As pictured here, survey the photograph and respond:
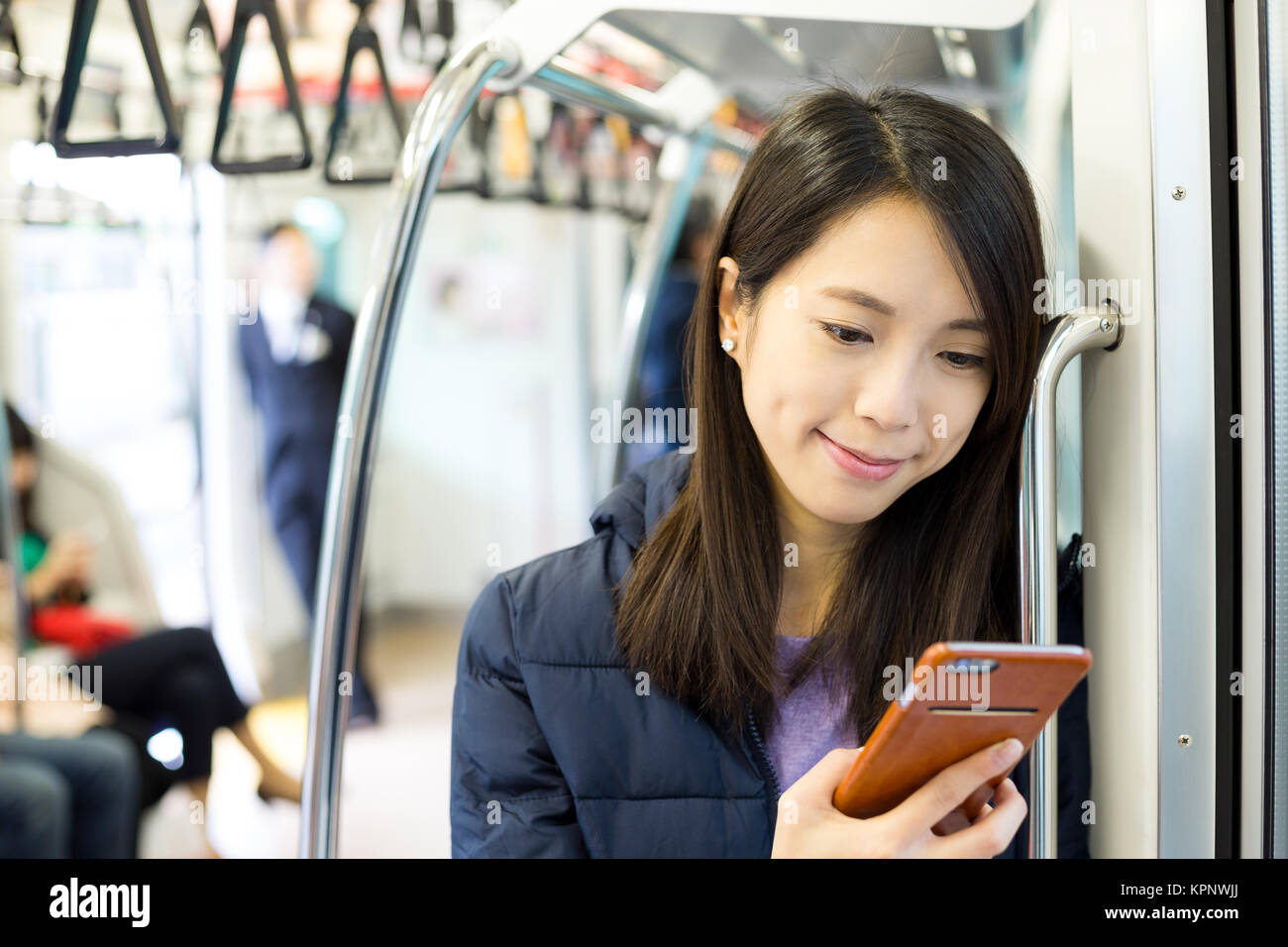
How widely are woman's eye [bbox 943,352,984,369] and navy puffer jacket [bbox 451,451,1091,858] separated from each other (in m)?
0.19

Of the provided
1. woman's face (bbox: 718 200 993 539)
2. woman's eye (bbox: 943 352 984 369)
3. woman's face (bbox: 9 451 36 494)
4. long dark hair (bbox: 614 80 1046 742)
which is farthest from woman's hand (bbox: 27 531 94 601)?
woman's eye (bbox: 943 352 984 369)

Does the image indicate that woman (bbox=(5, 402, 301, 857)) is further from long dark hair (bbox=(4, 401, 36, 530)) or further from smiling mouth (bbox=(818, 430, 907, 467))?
smiling mouth (bbox=(818, 430, 907, 467))

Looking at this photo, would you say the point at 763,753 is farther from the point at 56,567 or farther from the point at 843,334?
the point at 56,567

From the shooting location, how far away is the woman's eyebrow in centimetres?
73

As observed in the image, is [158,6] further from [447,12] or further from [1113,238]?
[1113,238]

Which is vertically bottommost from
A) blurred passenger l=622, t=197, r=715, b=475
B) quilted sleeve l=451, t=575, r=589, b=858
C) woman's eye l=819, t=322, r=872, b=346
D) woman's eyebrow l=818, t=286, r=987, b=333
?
quilted sleeve l=451, t=575, r=589, b=858

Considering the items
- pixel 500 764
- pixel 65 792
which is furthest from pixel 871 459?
pixel 65 792

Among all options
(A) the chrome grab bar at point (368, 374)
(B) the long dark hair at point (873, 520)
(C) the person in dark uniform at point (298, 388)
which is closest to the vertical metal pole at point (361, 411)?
(A) the chrome grab bar at point (368, 374)

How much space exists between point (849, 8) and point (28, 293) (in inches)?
118

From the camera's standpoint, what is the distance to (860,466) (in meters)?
0.77

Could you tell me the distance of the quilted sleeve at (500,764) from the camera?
0.84 m

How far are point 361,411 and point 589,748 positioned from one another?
340mm

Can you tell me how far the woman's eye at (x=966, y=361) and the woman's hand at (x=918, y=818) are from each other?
0.26 meters
